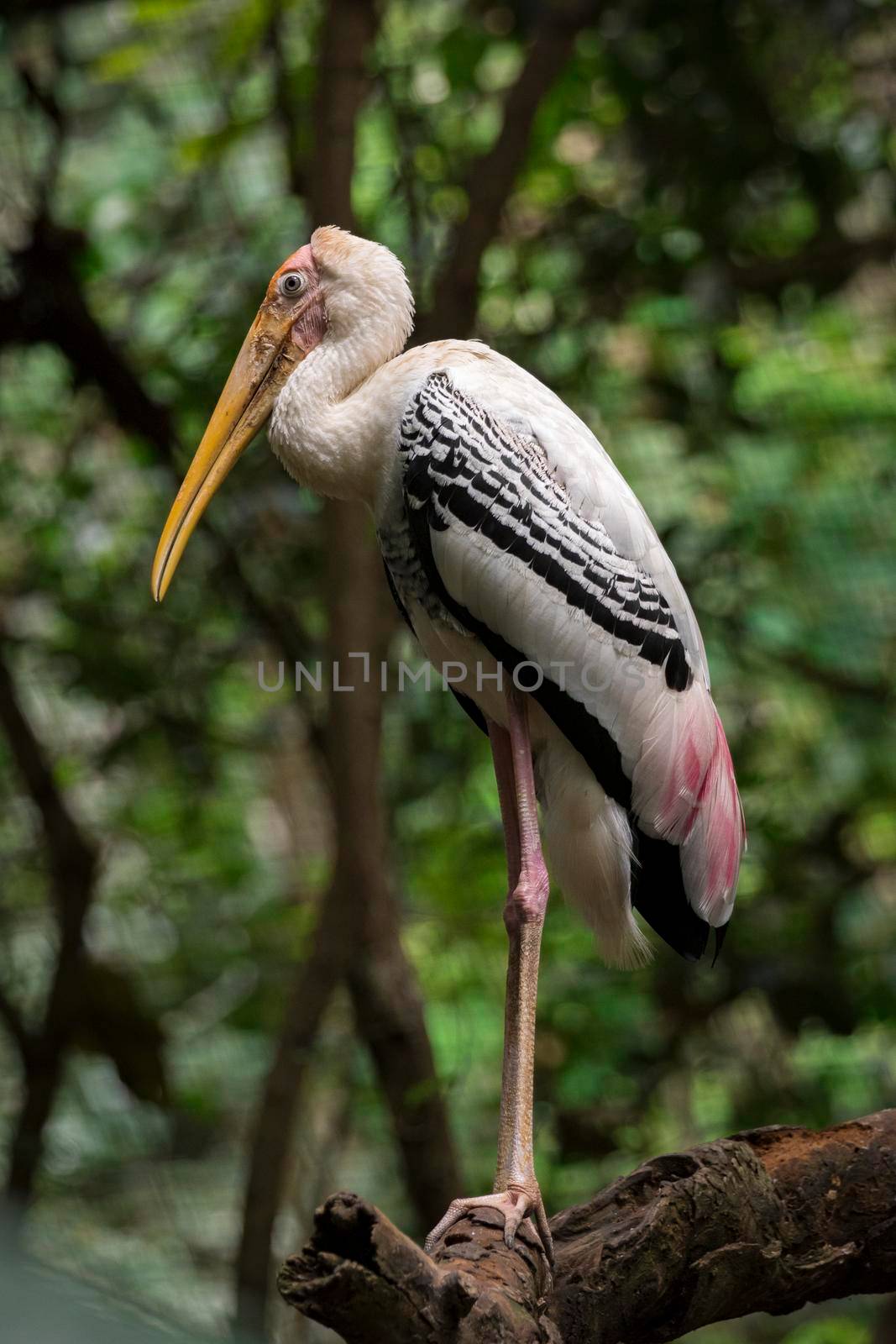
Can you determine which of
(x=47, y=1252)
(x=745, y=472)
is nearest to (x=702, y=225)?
(x=745, y=472)

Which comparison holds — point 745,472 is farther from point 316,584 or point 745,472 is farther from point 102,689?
point 102,689

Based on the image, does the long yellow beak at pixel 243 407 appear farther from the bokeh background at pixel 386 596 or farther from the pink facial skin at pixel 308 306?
the bokeh background at pixel 386 596

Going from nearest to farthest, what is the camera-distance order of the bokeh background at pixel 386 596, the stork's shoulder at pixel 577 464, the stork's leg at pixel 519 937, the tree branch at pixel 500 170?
the stork's leg at pixel 519 937
the stork's shoulder at pixel 577 464
the tree branch at pixel 500 170
the bokeh background at pixel 386 596

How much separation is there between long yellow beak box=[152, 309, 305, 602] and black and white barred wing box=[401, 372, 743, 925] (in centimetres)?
37

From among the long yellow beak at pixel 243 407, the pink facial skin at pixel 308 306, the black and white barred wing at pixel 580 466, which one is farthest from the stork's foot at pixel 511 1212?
the pink facial skin at pixel 308 306

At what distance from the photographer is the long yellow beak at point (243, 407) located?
8.28 feet

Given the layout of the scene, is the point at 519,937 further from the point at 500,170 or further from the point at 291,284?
the point at 500,170

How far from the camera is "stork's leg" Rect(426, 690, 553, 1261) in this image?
2.18m

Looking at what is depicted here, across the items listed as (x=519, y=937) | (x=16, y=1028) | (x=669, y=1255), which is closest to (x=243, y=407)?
(x=519, y=937)

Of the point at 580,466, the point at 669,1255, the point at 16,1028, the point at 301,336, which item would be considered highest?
the point at 301,336

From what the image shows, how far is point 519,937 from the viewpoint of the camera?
2.38m

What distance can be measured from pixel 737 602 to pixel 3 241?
6.72 ft

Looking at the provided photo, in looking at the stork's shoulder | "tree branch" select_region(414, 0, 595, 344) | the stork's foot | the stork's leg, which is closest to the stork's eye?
the stork's shoulder

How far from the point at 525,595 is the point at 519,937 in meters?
0.53
